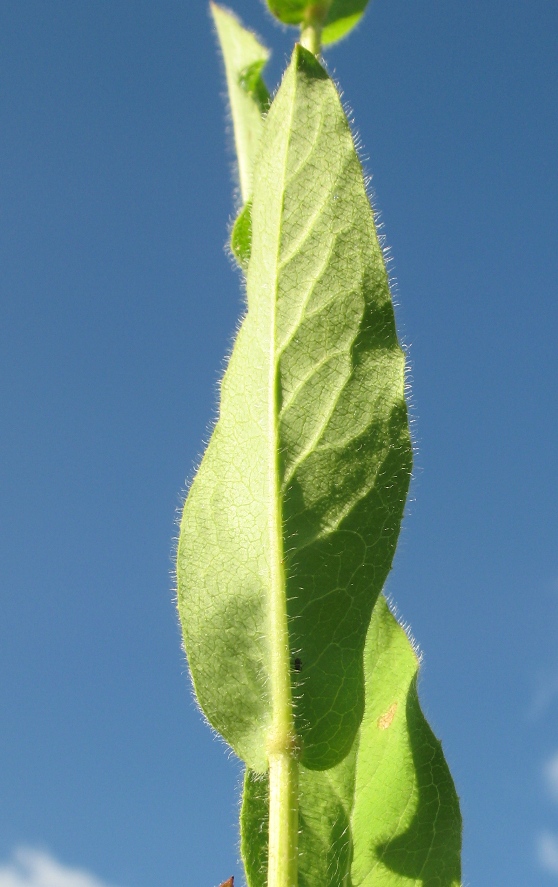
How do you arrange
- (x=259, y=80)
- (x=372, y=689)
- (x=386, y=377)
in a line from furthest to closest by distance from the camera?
(x=259, y=80)
(x=372, y=689)
(x=386, y=377)

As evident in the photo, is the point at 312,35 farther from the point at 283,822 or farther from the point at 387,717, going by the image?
the point at 283,822

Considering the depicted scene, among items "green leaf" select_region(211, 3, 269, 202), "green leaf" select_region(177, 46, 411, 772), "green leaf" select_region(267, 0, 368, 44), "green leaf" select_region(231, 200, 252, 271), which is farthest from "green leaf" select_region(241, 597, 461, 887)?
"green leaf" select_region(267, 0, 368, 44)

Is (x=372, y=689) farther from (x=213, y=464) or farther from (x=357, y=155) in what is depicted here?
(x=357, y=155)

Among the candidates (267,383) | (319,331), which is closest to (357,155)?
(319,331)

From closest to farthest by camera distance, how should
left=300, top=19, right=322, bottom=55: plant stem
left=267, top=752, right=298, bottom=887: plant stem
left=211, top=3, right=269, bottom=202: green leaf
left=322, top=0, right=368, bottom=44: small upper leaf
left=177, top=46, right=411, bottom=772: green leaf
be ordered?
left=267, top=752, right=298, bottom=887: plant stem → left=177, top=46, right=411, bottom=772: green leaf → left=300, top=19, right=322, bottom=55: plant stem → left=322, top=0, right=368, bottom=44: small upper leaf → left=211, top=3, right=269, bottom=202: green leaf

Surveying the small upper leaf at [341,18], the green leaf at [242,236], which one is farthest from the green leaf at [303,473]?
the small upper leaf at [341,18]

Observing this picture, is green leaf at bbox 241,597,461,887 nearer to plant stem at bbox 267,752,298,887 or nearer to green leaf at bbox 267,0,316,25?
plant stem at bbox 267,752,298,887

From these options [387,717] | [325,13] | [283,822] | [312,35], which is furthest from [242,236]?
[283,822]
